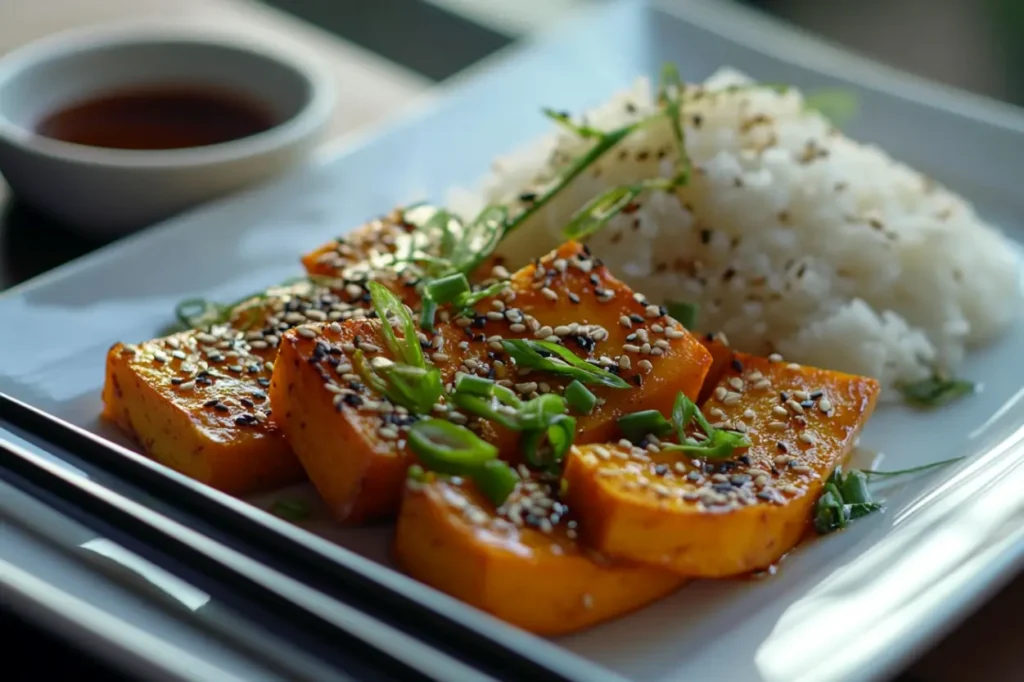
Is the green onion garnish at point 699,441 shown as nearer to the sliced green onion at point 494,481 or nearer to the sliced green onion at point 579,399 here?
the sliced green onion at point 579,399

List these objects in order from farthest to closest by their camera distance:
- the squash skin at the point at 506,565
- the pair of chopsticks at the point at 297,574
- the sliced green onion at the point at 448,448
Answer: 1. the sliced green onion at the point at 448,448
2. the squash skin at the point at 506,565
3. the pair of chopsticks at the point at 297,574

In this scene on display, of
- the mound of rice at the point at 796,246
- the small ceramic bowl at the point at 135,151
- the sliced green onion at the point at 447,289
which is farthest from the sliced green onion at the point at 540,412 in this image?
the small ceramic bowl at the point at 135,151

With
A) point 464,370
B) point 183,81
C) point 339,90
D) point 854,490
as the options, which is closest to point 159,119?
point 183,81

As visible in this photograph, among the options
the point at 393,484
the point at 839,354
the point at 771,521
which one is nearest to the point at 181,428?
the point at 393,484

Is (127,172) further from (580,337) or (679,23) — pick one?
(679,23)

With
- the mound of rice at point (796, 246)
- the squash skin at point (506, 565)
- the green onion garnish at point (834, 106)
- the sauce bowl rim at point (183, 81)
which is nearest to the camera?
the squash skin at point (506, 565)

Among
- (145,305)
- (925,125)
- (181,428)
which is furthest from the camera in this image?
(925,125)

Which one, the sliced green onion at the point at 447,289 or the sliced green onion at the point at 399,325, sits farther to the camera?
the sliced green onion at the point at 447,289

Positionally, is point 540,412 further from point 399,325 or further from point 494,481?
point 399,325
